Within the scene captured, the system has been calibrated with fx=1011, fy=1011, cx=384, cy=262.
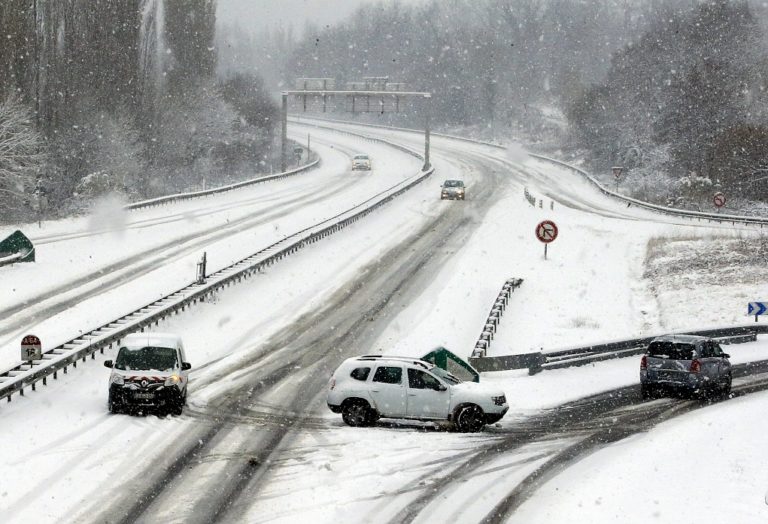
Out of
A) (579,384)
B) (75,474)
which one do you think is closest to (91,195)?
(579,384)

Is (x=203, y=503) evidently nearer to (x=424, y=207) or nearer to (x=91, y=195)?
(x=424, y=207)

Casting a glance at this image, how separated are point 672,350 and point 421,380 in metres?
7.11

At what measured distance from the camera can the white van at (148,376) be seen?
20.6 meters

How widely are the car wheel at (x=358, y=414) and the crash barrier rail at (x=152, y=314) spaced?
7081 mm

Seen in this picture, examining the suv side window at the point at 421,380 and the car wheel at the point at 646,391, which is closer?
the suv side window at the point at 421,380

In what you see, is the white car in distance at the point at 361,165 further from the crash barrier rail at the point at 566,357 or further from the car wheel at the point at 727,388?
the car wheel at the point at 727,388

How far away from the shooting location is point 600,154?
9169 cm

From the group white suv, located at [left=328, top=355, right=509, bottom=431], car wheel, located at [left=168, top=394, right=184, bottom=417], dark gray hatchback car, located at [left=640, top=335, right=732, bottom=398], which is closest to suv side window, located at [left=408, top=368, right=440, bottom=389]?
white suv, located at [left=328, top=355, right=509, bottom=431]

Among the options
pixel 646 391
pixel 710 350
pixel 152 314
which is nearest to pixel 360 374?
pixel 646 391

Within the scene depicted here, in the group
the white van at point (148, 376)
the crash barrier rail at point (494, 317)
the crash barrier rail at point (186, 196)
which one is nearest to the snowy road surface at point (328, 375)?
the white van at point (148, 376)

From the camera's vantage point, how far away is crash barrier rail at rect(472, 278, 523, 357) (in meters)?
28.1

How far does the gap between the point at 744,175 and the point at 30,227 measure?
41.2 m

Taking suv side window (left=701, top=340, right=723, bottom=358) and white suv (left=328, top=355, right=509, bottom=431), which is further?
suv side window (left=701, top=340, right=723, bottom=358)

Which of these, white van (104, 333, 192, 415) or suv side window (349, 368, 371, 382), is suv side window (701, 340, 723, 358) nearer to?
suv side window (349, 368, 371, 382)
